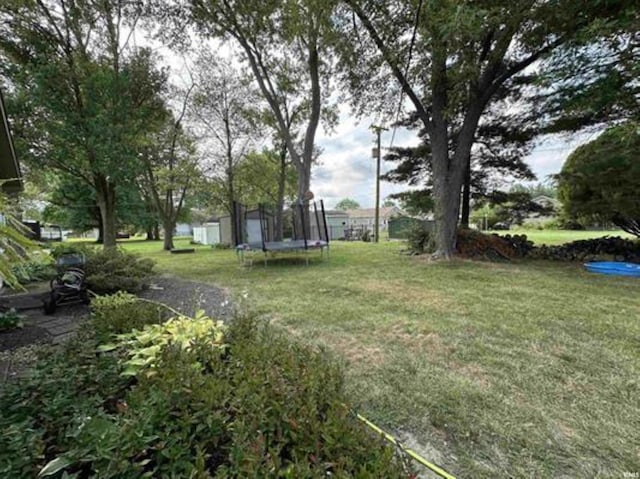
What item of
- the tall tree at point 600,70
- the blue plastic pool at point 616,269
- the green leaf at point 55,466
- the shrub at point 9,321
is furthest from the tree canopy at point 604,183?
the shrub at point 9,321

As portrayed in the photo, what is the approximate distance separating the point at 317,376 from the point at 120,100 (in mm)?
8668

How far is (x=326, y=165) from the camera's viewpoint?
18.9 metres

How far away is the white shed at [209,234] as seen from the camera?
17375 millimetres

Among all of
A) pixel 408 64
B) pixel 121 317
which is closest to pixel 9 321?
pixel 121 317

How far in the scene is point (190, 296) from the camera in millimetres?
4621

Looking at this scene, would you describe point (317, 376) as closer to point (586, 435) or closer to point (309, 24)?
point (586, 435)

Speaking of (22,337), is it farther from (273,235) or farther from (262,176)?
(262,176)

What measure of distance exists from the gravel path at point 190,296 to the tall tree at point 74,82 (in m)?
3.43

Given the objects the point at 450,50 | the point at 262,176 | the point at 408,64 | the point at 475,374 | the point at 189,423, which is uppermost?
the point at 408,64

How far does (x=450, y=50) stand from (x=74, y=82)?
8869 millimetres

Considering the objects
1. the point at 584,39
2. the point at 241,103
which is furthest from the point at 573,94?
the point at 241,103

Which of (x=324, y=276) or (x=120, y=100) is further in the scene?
(x=120, y=100)

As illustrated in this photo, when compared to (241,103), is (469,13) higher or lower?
lower

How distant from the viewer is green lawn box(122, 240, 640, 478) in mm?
1404
